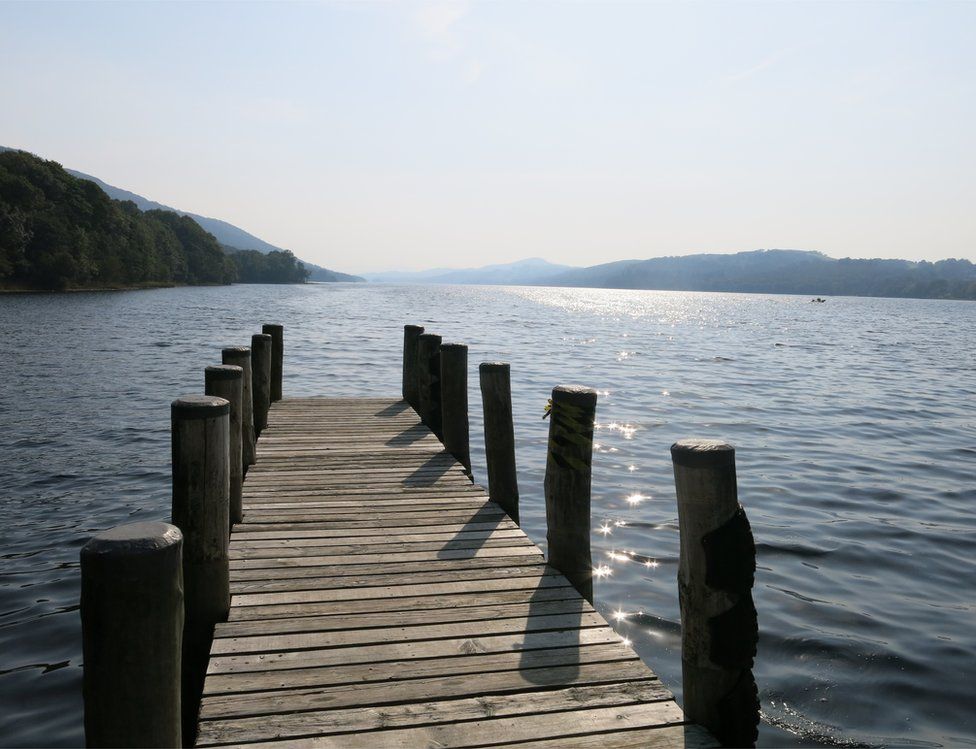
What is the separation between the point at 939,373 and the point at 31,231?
72.9m

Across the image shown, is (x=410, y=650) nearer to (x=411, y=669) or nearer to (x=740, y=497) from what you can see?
(x=411, y=669)

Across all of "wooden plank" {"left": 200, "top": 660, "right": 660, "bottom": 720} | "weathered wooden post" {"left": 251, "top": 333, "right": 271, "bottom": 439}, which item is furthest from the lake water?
"wooden plank" {"left": 200, "top": 660, "right": 660, "bottom": 720}

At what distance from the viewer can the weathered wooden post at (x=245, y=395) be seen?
7.07 m

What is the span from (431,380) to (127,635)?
8200mm

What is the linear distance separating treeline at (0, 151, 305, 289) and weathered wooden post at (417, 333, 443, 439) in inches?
2662

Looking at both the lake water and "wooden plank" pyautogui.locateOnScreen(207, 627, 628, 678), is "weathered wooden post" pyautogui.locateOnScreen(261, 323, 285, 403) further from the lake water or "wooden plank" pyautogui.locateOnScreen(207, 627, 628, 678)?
"wooden plank" pyautogui.locateOnScreen(207, 627, 628, 678)

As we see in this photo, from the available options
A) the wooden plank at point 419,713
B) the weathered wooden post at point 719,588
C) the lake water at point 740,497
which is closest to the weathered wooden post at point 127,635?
the wooden plank at point 419,713

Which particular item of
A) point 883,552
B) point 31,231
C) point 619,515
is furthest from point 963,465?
point 31,231

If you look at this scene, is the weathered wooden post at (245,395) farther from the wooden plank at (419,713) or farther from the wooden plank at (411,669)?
the wooden plank at (419,713)

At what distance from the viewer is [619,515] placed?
9672 mm

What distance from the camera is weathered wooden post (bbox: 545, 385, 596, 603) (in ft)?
16.1

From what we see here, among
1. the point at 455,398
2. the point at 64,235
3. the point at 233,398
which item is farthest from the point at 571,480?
the point at 64,235

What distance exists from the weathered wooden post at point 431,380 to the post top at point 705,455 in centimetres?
704

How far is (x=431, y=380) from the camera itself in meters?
10.4
